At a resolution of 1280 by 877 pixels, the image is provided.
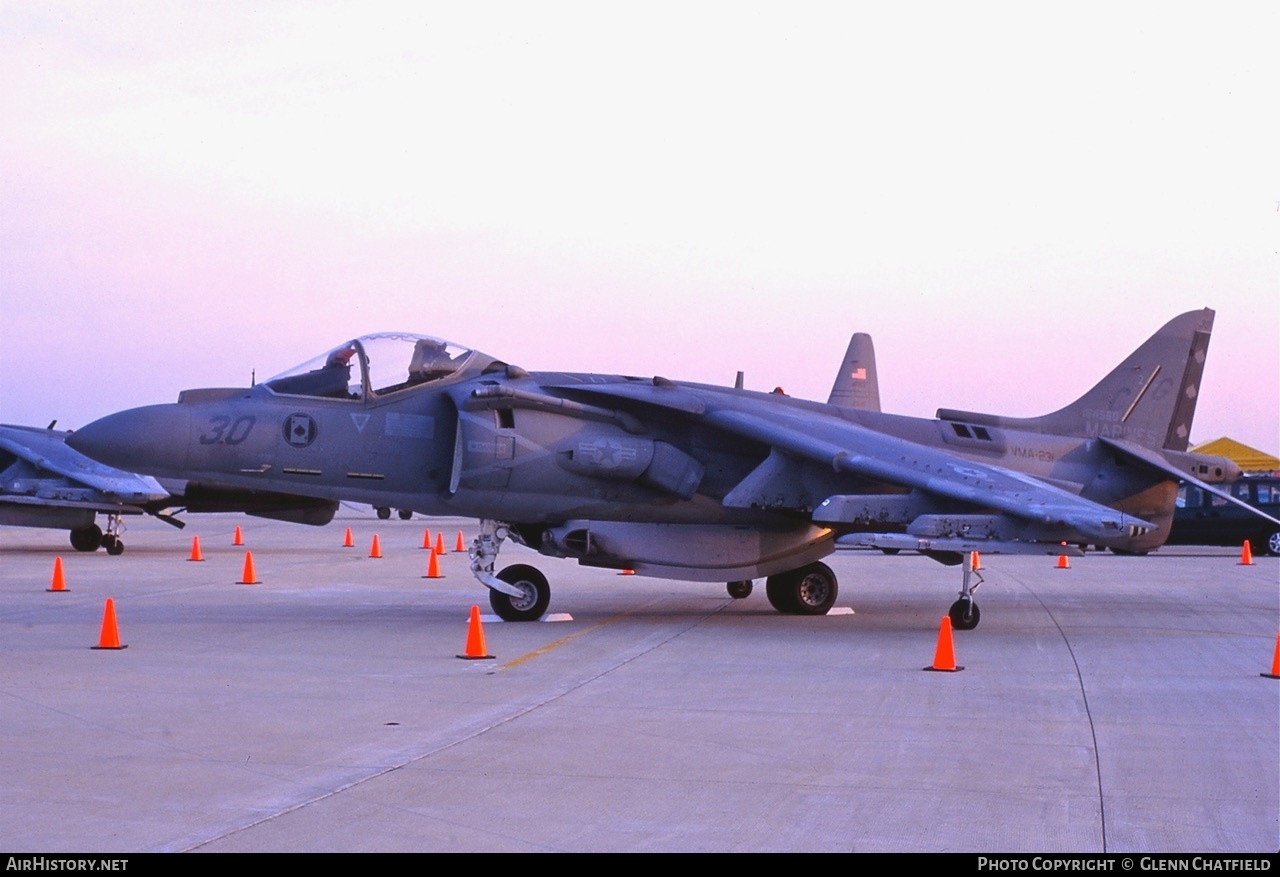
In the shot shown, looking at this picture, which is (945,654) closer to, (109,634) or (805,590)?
(805,590)

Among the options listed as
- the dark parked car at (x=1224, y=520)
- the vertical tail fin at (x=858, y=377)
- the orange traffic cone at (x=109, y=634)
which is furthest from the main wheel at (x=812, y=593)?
the vertical tail fin at (x=858, y=377)

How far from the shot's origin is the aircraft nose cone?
13.8 meters

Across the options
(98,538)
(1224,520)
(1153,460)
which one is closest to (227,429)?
(1153,460)

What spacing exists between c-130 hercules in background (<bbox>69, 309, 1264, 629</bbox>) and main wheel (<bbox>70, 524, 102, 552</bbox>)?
1438 cm

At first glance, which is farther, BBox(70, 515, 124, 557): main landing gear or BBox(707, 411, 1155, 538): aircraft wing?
BBox(70, 515, 124, 557): main landing gear

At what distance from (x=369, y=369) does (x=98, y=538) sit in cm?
1515

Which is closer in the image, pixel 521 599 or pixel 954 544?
pixel 954 544

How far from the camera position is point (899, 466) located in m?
14.7

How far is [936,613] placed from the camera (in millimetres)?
16797

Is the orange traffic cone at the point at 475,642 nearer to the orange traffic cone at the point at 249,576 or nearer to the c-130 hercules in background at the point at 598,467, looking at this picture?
the c-130 hercules in background at the point at 598,467

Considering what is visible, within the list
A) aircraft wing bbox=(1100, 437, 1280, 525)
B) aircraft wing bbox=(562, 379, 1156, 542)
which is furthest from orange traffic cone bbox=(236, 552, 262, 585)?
aircraft wing bbox=(1100, 437, 1280, 525)

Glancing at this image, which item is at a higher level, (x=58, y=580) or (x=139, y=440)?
(x=139, y=440)

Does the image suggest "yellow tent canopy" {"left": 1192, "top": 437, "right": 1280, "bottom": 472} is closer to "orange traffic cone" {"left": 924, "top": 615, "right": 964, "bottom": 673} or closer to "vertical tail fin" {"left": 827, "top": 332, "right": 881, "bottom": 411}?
"vertical tail fin" {"left": 827, "top": 332, "right": 881, "bottom": 411}

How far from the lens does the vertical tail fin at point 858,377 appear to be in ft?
117
